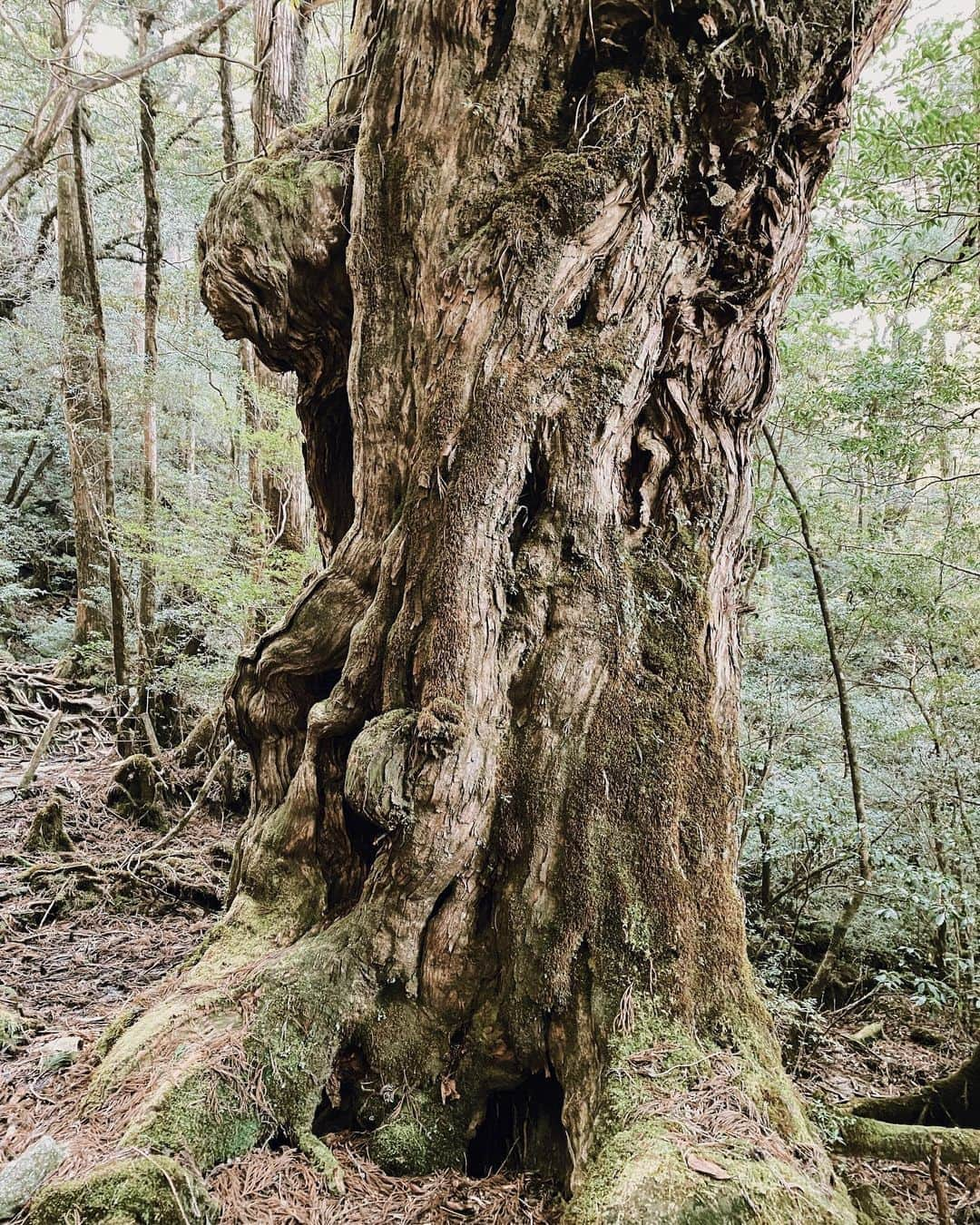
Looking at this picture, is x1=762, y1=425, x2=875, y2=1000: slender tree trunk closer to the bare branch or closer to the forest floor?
the forest floor

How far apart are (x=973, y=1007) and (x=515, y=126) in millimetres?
5098

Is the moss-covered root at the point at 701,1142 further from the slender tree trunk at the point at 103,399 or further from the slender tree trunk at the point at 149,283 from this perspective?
the slender tree trunk at the point at 149,283

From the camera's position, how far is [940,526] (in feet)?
28.3

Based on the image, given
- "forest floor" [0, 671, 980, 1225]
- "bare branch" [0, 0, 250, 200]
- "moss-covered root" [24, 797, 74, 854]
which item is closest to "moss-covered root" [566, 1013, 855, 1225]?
"forest floor" [0, 671, 980, 1225]

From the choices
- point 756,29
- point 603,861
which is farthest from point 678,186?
point 603,861

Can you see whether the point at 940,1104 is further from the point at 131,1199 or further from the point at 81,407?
the point at 81,407

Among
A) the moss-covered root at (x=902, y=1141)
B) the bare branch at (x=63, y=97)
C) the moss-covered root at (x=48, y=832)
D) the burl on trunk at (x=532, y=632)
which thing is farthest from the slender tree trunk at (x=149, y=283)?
the moss-covered root at (x=902, y=1141)

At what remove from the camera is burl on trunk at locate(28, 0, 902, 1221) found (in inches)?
79.5

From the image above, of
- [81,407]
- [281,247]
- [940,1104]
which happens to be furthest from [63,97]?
[940,1104]

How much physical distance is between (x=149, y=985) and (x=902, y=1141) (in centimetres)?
330

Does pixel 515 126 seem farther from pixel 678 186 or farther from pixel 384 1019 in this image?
pixel 384 1019

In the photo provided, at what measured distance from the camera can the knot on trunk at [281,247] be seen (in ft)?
9.38

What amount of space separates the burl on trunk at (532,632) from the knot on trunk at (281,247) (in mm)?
262

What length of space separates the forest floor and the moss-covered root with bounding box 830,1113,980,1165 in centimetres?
11
